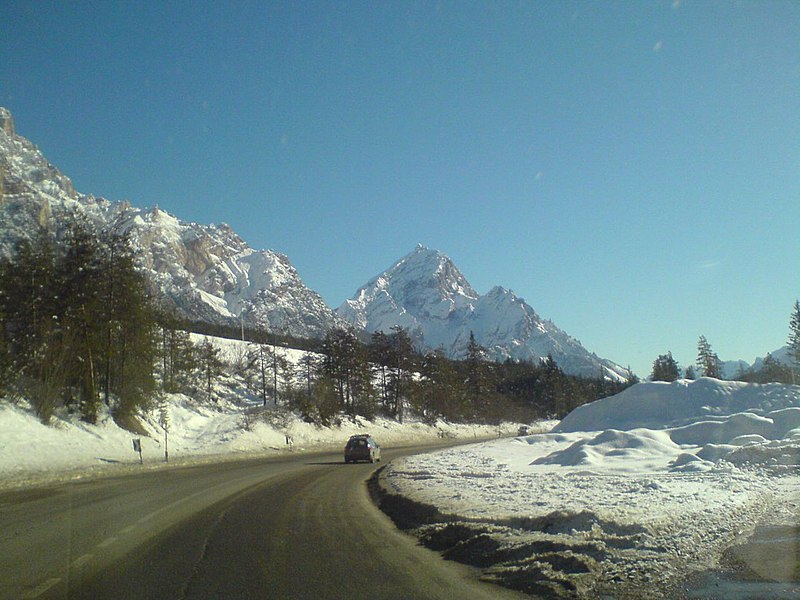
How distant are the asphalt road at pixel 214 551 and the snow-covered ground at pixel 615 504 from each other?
934 millimetres

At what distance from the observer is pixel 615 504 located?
37.8ft

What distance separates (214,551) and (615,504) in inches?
276

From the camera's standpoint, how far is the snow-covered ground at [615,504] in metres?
7.55

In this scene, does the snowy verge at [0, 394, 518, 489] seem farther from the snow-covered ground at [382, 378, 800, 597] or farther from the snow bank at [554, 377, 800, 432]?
the snow bank at [554, 377, 800, 432]

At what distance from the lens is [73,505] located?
50.5 feet

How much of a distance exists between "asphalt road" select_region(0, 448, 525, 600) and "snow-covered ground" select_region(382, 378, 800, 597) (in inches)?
36.8

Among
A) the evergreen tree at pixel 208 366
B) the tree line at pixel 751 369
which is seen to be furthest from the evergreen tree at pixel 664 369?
the evergreen tree at pixel 208 366

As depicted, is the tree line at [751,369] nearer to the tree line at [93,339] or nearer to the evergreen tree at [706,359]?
the evergreen tree at [706,359]

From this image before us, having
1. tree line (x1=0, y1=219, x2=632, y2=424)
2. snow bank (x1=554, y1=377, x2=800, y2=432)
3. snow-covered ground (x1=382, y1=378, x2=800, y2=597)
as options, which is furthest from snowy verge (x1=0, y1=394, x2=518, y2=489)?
snow bank (x1=554, y1=377, x2=800, y2=432)

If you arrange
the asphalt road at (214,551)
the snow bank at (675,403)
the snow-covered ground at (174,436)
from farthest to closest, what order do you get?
the snow bank at (675,403) → the snow-covered ground at (174,436) → the asphalt road at (214,551)

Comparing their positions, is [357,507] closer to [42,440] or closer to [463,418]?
[42,440]

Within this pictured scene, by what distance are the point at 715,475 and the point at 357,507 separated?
891 cm

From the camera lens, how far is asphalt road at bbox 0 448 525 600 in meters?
7.30

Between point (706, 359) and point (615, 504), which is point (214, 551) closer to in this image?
point (615, 504)
